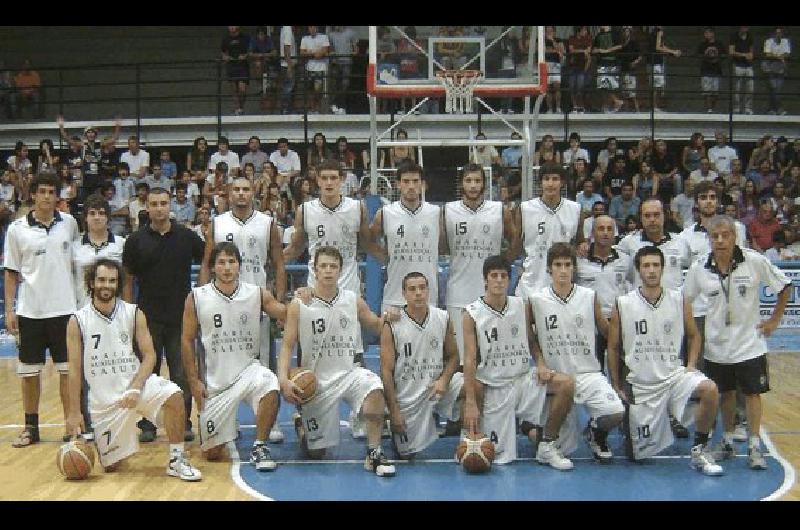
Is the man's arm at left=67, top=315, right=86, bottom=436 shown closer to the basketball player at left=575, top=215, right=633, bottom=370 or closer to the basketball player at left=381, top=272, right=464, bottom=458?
the basketball player at left=381, top=272, right=464, bottom=458

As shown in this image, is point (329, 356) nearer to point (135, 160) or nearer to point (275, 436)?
point (275, 436)

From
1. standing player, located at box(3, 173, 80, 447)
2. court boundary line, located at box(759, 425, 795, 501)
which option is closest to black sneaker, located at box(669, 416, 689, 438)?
court boundary line, located at box(759, 425, 795, 501)

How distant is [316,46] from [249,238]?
10861mm

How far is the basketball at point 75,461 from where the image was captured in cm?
645

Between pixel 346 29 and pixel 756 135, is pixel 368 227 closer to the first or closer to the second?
pixel 346 29

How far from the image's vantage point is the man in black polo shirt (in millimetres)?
7488

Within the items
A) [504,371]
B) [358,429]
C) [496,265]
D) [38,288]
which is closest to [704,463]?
[504,371]

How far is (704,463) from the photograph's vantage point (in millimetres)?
6656

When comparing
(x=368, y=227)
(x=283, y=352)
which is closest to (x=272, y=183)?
(x=368, y=227)

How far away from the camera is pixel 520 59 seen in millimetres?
11398

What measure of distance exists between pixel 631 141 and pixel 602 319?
37.0 ft

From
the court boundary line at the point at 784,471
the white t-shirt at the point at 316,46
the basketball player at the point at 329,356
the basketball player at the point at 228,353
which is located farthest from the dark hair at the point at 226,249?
the white t-shirt at the point at 316,46

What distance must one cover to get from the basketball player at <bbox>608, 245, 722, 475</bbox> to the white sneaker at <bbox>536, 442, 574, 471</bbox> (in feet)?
1.72

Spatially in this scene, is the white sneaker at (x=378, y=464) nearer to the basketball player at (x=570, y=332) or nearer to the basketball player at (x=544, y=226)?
the basketball player at (x=570, y=332)
